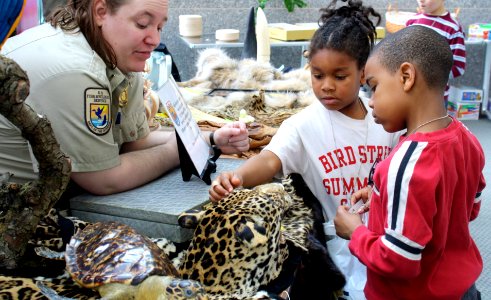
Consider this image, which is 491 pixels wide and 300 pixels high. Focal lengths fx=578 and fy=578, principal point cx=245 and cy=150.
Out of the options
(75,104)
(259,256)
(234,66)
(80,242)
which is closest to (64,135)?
(75,104)

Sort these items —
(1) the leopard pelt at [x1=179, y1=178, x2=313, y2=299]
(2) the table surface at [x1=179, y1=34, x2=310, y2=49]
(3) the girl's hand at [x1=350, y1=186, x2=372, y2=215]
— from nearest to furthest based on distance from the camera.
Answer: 1. (1) the leopard pelt at [x1=179, y1=178, x2=313, y2=299]
2. (3) the girl's hand at [x1=350, y1=186, x2=372, y2=215]
3. (2) the table surface at [x1=179, y1=34, x2=310, y2=49]

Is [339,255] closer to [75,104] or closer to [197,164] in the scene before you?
[197,164]

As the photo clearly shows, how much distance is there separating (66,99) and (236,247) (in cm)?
60

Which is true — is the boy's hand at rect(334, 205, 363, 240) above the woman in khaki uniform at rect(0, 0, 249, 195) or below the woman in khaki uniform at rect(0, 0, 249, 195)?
below

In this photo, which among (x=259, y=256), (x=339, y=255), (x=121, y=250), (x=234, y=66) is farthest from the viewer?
(x=234, y=66)

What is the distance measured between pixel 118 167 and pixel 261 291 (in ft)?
2.02

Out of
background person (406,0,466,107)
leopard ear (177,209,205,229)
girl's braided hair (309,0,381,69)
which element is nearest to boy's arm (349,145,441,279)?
leopard ear (177,209,205,229)

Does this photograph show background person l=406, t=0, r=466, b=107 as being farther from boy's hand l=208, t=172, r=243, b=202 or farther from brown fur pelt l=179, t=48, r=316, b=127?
boy's hand l=208, t=172, r=243, b=202

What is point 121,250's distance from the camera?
40.5 inches

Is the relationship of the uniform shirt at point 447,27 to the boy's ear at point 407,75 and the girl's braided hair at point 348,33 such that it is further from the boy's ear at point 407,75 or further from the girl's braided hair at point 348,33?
the boy's ear at point 407,75

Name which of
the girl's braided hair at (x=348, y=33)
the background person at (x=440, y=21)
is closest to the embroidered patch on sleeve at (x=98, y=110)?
the girl's braided hair at (x=348, y=33)

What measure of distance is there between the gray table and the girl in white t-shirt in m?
0.19

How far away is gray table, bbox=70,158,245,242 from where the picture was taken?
1346 mm

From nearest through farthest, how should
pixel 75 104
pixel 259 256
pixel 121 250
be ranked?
pixel 121 250 < pixel 259 256 < pixel 75 104
